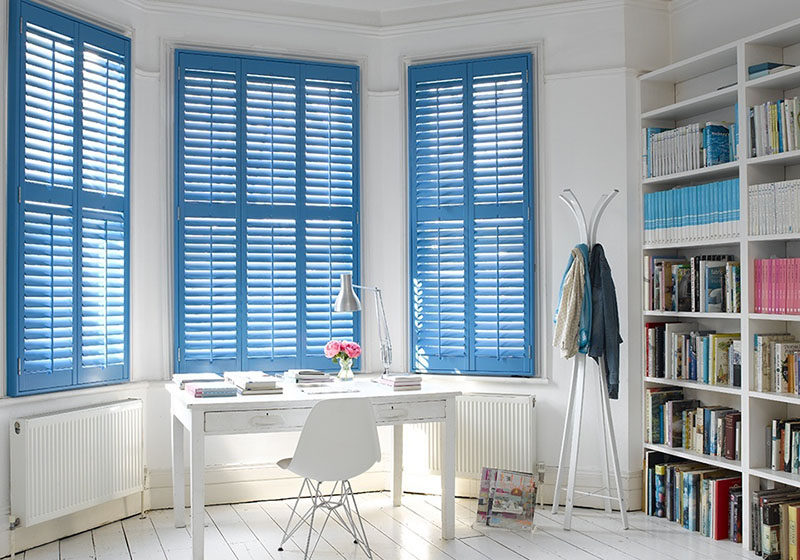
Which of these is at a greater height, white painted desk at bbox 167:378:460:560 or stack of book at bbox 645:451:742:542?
white painted desk at bbox 167:378:460:560

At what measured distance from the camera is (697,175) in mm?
4547

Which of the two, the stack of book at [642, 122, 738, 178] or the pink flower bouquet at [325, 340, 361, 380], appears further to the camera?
the pink flower bouquet at [325, 340, 361, 380]

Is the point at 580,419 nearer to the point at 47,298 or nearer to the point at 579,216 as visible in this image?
the point at 579,216

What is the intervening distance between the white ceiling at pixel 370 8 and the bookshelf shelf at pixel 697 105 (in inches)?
34.4

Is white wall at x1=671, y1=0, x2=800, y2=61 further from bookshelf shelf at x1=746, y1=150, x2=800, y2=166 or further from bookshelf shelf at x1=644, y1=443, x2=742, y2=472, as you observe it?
bookshelf shelf at x1=644, y1=443, x2=742, y2=472

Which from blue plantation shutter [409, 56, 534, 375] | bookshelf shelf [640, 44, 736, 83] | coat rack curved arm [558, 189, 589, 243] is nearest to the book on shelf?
coat rack curved arm [558, 189, 589, 243]

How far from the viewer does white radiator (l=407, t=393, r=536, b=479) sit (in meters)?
4.89

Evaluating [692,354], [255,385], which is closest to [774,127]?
[692,354]

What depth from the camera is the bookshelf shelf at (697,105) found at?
4.29 meters

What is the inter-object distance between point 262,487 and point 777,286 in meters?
3.16

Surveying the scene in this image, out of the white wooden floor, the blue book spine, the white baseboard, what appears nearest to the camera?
the white wooden floor

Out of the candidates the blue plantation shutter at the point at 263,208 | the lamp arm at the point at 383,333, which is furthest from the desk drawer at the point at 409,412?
the blue plantation shutter at the point at 263,208

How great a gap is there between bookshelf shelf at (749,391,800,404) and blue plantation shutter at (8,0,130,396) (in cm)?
343

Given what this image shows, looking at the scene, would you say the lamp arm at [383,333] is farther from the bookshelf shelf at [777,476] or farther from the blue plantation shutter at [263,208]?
the bookshelf shelf at [777,476]
